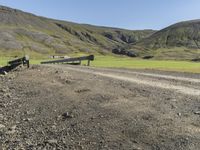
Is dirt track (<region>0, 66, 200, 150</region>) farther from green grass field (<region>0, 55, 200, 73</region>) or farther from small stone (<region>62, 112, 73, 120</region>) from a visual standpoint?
green grass field (<region>0, 55, 200, 73</region>)

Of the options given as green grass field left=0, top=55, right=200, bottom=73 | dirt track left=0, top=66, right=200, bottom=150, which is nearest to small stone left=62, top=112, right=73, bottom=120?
dirt track left=0, top=66, right=200, bottom=150

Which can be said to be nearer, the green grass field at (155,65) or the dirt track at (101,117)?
the dirt track at (101,117)

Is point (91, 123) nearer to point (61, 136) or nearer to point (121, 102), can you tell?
point (61, 136)

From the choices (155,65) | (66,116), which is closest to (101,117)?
(66,116)

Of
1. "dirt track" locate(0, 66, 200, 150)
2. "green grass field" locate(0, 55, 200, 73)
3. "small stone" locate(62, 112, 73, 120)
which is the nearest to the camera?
"dirt track" locate(0, 66, 200, 150)

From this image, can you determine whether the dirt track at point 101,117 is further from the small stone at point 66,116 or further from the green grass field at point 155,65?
the green grass field at point 155,65

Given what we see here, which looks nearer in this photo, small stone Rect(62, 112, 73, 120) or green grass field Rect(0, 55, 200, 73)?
small stone Rect(62, 112, 73, 120)

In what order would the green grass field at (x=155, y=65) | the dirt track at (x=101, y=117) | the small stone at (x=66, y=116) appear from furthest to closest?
the green grass field at (x=155, y=65)
the small stone at (x=66, y=116)
the dirt track at (x=101, y=117)

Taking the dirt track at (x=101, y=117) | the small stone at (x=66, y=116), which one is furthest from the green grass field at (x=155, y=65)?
the small stone at (x=66, y=116)

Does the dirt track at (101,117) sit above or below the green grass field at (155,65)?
above

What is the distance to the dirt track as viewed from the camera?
1179cm

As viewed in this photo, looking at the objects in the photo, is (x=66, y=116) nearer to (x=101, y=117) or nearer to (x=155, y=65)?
(x=101, y=117)

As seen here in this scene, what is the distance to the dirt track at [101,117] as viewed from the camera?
1179cm

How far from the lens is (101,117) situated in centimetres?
1421
